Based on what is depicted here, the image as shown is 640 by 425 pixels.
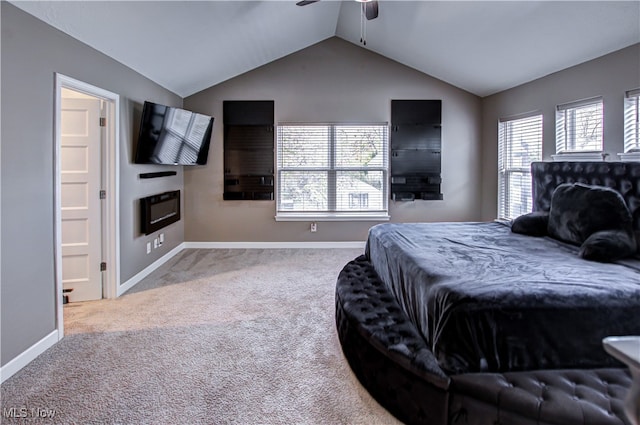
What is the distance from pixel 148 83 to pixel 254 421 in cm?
413

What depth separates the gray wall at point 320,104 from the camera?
19.9 ft

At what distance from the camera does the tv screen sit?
432 cm

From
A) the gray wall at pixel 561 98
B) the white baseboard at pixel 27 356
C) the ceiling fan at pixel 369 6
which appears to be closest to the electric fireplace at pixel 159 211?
the white baseboard at pixel 27 356

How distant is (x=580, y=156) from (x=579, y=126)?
0.34 meters

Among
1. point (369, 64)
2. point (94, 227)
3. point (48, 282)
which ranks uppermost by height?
point (369, 64)

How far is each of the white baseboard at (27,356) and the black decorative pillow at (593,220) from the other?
12.3 ft

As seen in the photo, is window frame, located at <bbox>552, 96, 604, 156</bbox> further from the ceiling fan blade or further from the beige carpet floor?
the beige carpet floor

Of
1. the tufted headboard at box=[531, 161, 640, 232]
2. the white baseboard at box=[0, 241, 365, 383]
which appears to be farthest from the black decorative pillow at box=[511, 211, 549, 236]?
the white baseboard at box=[0, 241, 365, 383]

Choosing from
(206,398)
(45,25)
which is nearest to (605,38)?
(206,398)

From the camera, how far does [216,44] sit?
15.0ft

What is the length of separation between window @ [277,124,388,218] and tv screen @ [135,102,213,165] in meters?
1.20

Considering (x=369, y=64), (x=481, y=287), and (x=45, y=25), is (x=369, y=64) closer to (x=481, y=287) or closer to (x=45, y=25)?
(x=45, y=25)

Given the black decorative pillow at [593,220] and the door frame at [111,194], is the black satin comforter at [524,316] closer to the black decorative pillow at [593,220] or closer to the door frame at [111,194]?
the black decorative pillow at [593,220]

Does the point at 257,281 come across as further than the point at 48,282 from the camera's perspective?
Yes
